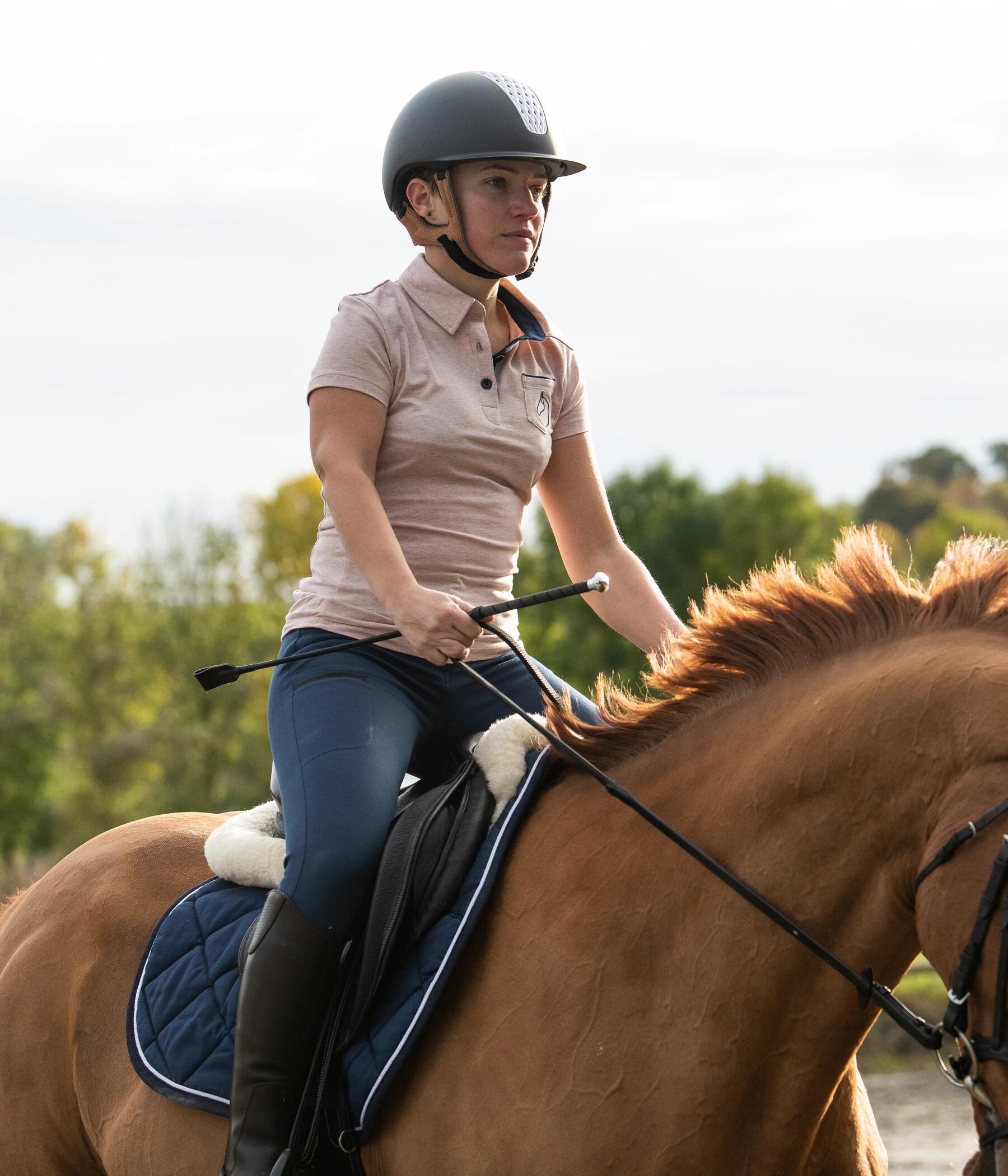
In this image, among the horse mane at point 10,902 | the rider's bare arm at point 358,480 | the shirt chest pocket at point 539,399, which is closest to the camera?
the rider's bare arm at point 358,480

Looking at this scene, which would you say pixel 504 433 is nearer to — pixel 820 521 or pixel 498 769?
pixel 498 769

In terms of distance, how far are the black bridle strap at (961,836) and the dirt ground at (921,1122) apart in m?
7.64

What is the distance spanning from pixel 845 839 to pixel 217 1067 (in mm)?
1679

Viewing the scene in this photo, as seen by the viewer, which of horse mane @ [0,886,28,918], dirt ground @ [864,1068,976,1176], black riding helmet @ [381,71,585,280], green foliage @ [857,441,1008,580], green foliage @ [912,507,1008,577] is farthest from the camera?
green foliage @ [857,441,1008,580]

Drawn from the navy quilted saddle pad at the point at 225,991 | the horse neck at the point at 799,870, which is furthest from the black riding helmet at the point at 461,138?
the horse neck at the point at 799,870

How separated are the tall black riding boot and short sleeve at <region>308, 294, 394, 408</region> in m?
1.18

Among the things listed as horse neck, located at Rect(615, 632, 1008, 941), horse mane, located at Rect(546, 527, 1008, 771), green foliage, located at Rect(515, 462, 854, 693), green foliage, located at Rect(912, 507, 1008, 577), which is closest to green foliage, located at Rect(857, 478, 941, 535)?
green foliage, located at Rect(912, 507, 1008, 577)

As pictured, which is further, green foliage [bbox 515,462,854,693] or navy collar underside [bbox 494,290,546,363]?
green foliage [bbox 515,462,854,693]

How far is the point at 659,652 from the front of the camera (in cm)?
325

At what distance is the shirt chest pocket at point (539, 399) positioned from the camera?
3.37m

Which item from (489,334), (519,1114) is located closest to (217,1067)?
(519,1114)

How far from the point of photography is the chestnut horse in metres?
2.39

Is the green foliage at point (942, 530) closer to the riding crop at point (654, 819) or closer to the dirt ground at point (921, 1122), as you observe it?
the dirt ground at point (921, 1122)

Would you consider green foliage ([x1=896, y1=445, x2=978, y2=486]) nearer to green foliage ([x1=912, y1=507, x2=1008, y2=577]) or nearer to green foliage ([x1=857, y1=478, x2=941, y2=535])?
green foliage ([x1=857, y1=478, x2=941, y2=535])
